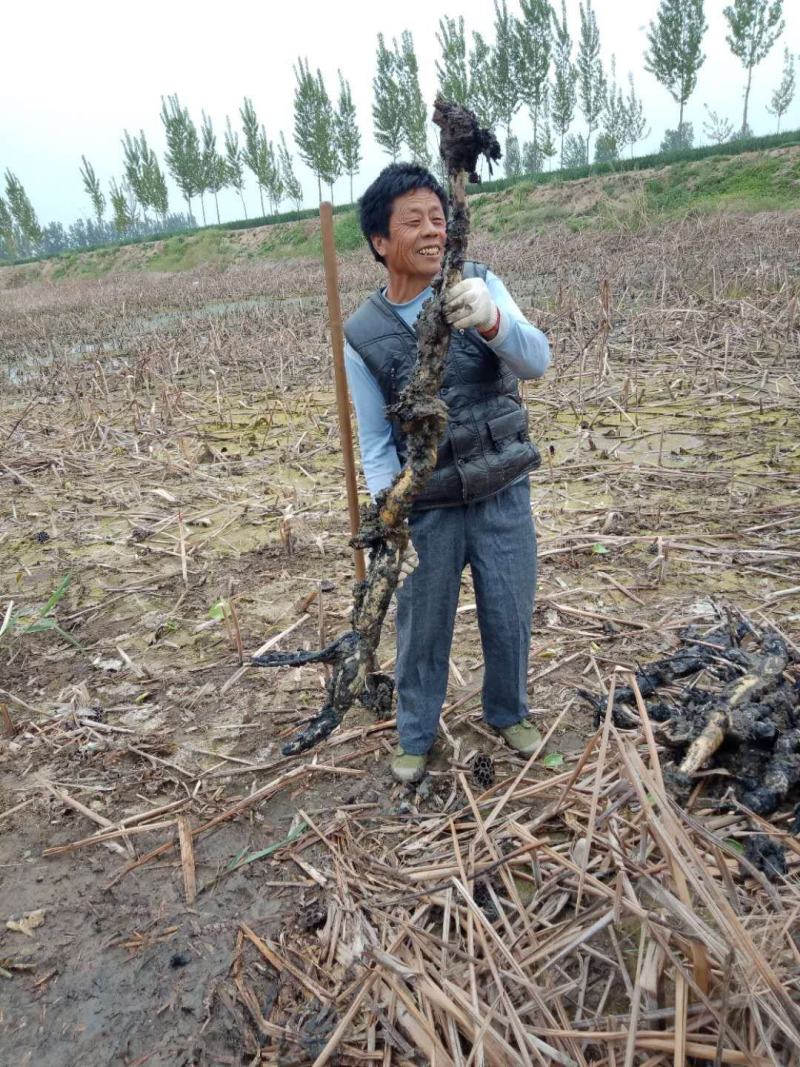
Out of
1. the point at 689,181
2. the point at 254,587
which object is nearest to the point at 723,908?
the point at 254,587

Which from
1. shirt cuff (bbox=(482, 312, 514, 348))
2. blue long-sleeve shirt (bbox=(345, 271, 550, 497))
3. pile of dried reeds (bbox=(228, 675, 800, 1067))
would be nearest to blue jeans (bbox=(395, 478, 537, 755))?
blue long-sleeve shirt (bbox=(345, 271, 550, 497))

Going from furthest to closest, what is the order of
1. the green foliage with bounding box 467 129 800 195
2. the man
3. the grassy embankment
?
the green foliage with bounding box 467 129 800 195 < the grassy embankment < the man

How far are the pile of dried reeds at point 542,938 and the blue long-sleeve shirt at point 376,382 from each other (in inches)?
39.0

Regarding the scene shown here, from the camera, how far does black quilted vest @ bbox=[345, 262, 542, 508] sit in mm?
2061

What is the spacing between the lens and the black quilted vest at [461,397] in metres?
2.06

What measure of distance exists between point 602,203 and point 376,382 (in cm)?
2273

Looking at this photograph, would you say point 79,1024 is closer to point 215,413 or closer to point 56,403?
point 215,413

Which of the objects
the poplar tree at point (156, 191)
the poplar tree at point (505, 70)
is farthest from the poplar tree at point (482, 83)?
the poplar tree at point (156, 191)

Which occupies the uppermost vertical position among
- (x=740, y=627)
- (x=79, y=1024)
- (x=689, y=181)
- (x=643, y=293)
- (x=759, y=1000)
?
(x=689, y=181)

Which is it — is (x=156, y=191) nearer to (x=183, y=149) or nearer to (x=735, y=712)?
(x=183, y=149)

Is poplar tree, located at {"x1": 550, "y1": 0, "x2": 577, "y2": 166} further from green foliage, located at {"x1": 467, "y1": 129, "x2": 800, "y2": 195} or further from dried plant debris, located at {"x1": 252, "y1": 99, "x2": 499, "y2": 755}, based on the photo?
dried plant debris, located at {"x1": 252, "y1": 99, "x2": 499, "y2": 755}

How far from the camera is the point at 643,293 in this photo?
9844mm

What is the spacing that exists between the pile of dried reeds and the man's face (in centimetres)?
129

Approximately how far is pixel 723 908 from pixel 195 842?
5.42ft
